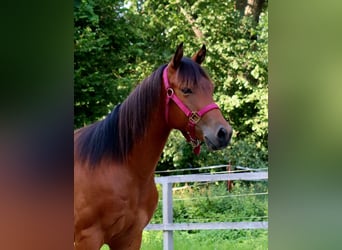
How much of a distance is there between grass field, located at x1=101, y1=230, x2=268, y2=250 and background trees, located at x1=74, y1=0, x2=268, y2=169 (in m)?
0.31

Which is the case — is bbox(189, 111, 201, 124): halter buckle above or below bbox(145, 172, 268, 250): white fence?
above

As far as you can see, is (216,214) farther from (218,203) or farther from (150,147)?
(150,147)

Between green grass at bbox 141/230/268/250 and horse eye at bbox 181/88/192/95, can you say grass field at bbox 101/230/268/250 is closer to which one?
green grass at bbox 141/230/268/250

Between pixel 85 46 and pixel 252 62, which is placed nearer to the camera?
A: pixel 252 62

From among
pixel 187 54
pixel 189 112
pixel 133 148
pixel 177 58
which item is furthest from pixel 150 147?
pixel 187 54

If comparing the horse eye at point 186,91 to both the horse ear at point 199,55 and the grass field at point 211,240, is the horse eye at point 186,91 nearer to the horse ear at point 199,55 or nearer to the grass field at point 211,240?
the horse ear at point 199,55

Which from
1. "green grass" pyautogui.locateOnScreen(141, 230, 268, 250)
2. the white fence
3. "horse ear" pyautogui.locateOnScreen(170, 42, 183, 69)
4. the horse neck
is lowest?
"green grass" pyautogui.locateOnScreen(141, 230, 268, 250)

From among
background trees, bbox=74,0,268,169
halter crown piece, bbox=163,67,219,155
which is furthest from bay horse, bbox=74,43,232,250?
background trees, bbox=74,0,268,169

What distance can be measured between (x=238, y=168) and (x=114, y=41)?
0.89 meters

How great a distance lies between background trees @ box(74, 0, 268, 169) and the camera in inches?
66.1

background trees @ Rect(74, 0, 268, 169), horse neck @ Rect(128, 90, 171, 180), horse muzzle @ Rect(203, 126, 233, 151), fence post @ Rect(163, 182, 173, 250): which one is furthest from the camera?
fence post @ Rect(163, 182, 173, 250)
